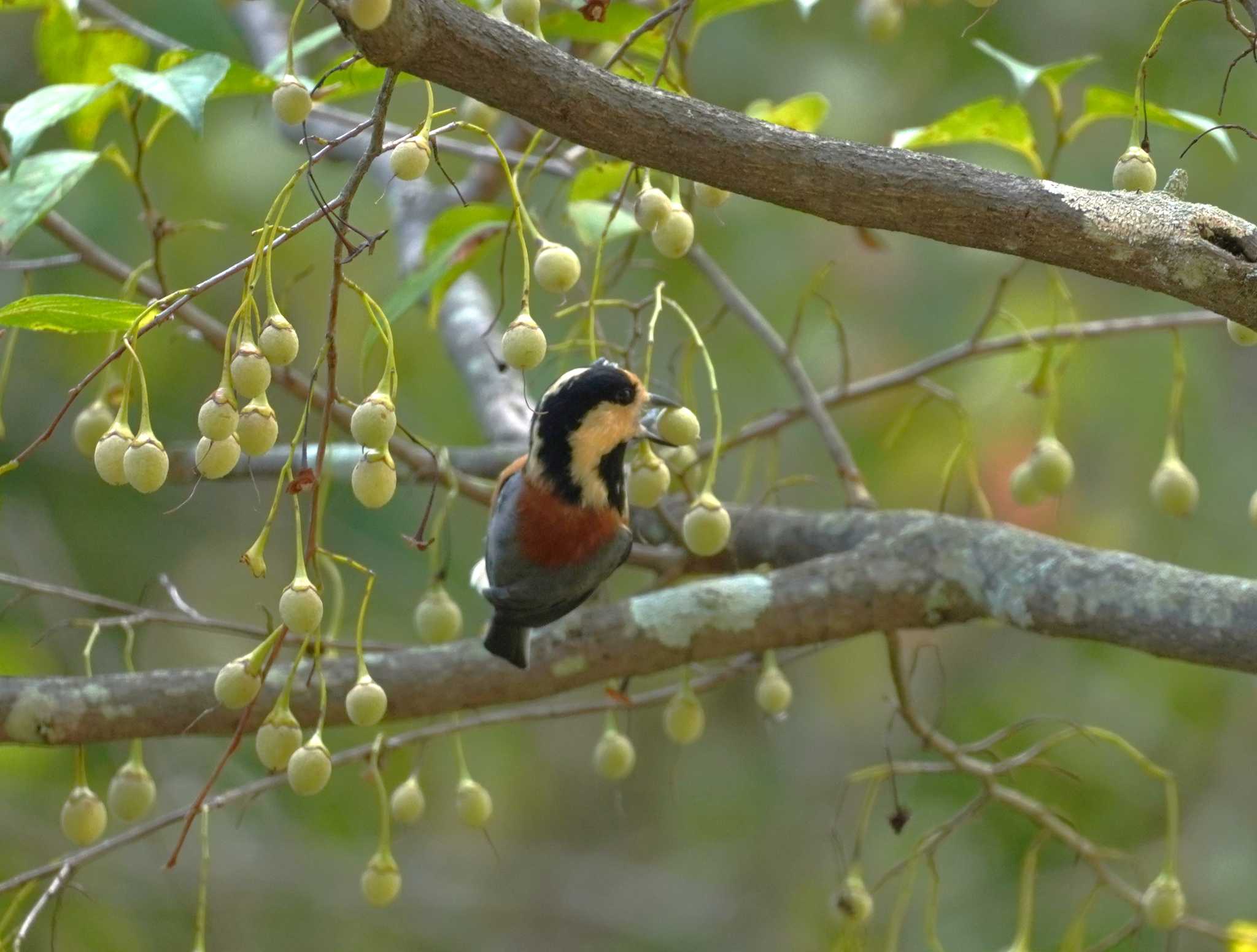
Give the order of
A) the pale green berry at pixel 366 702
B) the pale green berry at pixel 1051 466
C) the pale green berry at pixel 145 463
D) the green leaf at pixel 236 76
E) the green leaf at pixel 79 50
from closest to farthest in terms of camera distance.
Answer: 1. the pale green berry at pixel 145 463
2. the pale green berry at pixel 366 702
3. the green leaf at pixel 236 76
4. the green leaf at pixel 79 50
5. the pale green berry at pixel 1051 466

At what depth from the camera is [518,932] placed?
18.7 ft

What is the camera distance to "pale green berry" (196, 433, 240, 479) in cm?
128

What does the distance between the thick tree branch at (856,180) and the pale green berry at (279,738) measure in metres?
0.70

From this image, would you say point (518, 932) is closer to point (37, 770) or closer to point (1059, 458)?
point (37, 770)

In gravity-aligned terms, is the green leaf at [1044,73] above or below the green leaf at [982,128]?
above

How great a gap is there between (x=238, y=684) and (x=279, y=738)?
7 centimetres

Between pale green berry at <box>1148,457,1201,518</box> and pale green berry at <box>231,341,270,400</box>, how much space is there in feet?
4.85

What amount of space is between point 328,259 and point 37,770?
176 cm

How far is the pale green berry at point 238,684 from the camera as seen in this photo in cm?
152

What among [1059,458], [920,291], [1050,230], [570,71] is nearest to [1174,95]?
[920,291]

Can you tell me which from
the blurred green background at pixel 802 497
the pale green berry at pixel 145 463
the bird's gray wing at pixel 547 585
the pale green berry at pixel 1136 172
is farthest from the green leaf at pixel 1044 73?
the blurred green background at pixel 802 497

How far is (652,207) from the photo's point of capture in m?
1.52

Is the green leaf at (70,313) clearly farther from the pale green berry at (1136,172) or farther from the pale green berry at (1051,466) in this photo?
the pale green berry at (1051,466)

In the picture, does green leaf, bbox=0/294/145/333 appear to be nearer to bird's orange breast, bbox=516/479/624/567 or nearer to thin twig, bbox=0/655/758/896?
thin twig, bbox=0/655/758/896
